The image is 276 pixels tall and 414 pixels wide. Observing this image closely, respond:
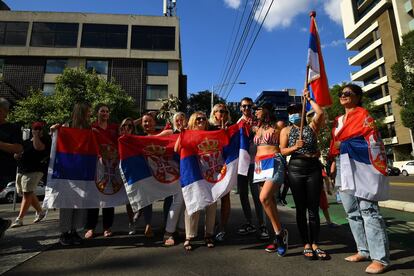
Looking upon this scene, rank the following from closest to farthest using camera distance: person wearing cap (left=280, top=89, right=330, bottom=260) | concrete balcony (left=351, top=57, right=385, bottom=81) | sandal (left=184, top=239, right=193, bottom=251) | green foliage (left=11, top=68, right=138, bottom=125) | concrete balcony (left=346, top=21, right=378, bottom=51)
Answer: person wearing cap (left=280, top=89, right=330, bottom=260) < sandal (left=184, top=239, right=193, bottom=251) < green foliage (left=11, top=68, right=138, bottom=125) < concrete balcony (left=351, top=57, right=385, bottom=81) < concrete balcony (left=346, top=21, right=378, bottom=51)

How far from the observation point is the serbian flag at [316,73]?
431cm

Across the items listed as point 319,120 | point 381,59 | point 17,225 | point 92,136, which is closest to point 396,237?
point 319,120

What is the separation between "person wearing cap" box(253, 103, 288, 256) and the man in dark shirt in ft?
10.7

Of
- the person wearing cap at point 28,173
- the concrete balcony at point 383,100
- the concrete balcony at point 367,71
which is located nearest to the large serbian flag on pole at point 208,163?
the person wearing cap at point 28,173

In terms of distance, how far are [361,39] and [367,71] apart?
613 centimetres

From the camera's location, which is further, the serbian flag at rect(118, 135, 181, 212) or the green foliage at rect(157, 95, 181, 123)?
the green foliage at rect(157, 95, 181, 123)

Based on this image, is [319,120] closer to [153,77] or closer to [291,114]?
[291,114]

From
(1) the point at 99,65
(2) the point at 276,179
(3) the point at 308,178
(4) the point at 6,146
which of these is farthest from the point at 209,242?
(1) the point at 99,65

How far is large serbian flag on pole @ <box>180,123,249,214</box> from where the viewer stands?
4512mm

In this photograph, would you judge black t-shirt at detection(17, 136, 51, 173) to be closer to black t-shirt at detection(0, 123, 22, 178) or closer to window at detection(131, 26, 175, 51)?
black t-shirt at detection(0, 123, 22, 178)

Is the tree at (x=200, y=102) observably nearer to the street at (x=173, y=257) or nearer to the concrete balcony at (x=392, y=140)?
the concrete balcony at (x=392, y=140)

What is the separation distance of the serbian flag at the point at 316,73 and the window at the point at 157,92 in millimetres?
37931

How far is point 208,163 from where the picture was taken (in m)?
4.75

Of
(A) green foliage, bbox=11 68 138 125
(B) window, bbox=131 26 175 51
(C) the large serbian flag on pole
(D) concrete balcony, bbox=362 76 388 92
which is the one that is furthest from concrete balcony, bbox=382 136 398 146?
(C) the large serbian flag on pole
